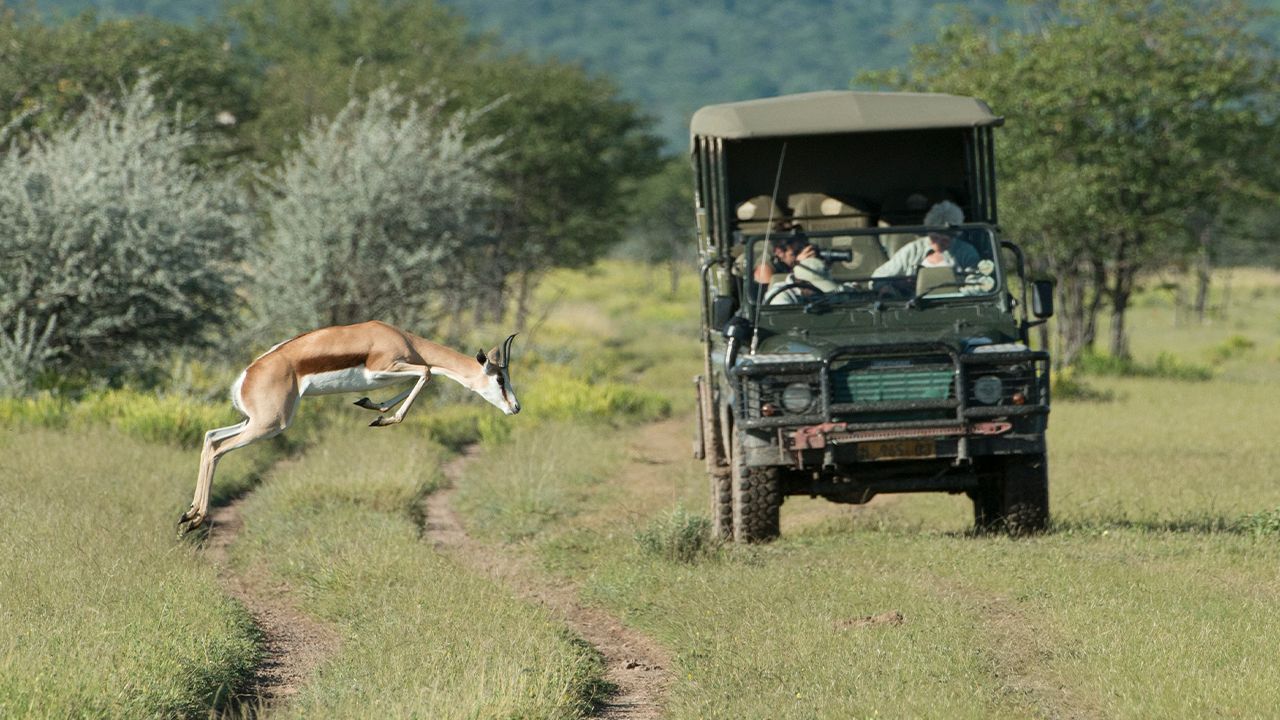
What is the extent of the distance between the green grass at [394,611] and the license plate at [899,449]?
2.32 metres

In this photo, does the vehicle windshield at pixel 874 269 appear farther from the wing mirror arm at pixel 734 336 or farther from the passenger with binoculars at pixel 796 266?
the wing mirror arm at pixel 734 336

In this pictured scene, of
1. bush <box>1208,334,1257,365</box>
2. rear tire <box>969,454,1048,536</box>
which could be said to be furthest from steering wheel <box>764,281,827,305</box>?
bush <box>1208,334,1257,365</box>

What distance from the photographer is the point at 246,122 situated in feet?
112

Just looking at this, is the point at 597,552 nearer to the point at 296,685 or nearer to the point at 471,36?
the point at 296,685

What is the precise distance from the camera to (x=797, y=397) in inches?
394

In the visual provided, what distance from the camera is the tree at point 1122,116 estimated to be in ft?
84.3

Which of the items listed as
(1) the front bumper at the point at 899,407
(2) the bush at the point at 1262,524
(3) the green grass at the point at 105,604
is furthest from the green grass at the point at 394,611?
(2) the bush at the point at 1262,524

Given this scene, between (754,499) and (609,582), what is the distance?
128cm

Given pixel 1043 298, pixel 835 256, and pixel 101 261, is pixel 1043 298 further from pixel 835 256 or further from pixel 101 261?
pixel 101 261

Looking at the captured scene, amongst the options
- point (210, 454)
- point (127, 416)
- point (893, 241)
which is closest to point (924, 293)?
point (893, 241)

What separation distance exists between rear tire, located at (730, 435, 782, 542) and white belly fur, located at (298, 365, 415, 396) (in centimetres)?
496

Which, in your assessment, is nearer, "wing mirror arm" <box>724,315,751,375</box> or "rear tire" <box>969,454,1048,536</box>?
"wing mirror arm" <box>724,315,751,375</box>

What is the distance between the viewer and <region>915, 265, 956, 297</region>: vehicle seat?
35.8ft

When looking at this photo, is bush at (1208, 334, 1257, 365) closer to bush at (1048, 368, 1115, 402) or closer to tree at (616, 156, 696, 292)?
bush at (1048, 368, 1115, 402)
